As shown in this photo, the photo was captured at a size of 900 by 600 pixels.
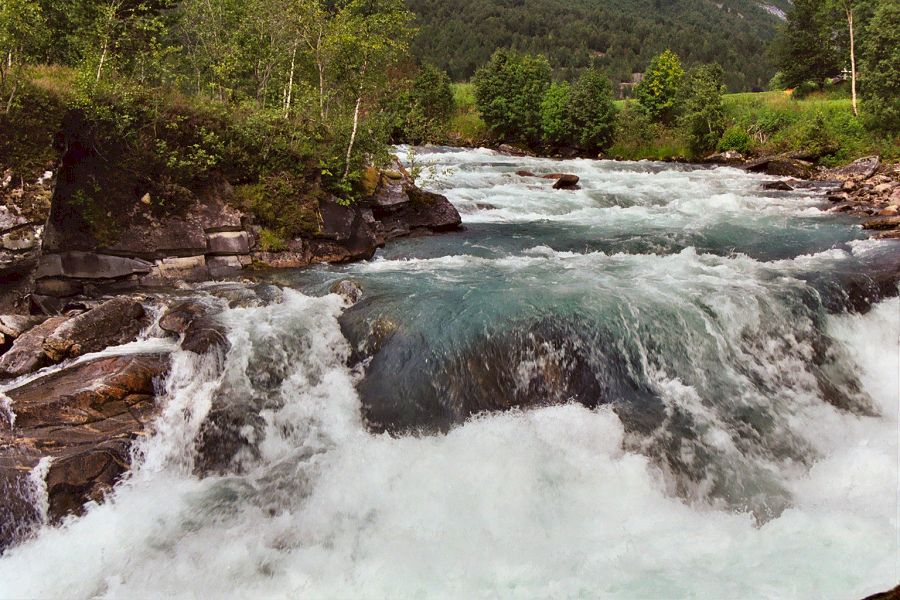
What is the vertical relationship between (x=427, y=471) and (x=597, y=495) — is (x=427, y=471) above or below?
above

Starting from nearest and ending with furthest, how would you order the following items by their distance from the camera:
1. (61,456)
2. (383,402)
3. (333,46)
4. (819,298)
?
(61,456)
(383,402)
(819,298)
(333,46)

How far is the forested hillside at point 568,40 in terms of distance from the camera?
11962 cm

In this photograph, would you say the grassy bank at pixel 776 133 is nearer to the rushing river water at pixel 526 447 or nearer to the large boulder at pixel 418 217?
the rushing river water at pixel 526 447

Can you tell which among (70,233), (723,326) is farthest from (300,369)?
(723,326)

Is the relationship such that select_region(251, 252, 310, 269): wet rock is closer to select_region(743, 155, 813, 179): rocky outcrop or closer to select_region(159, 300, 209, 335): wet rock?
select_region(159, 300, 209, 335): wet rock

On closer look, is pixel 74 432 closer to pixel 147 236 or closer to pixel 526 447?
pixel 526 447

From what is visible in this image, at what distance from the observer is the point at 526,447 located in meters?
7.61

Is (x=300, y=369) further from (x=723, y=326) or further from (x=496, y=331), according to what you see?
(x=723, y=326)

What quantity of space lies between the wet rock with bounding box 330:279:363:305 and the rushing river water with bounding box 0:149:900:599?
26 centimetres

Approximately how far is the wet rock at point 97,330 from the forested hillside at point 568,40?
113 meters

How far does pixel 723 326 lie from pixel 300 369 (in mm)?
7229

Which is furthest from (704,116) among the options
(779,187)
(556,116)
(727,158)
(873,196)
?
(873,196)

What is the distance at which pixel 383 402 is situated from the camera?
8609mm

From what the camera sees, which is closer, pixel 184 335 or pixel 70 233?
pixel 184 335
